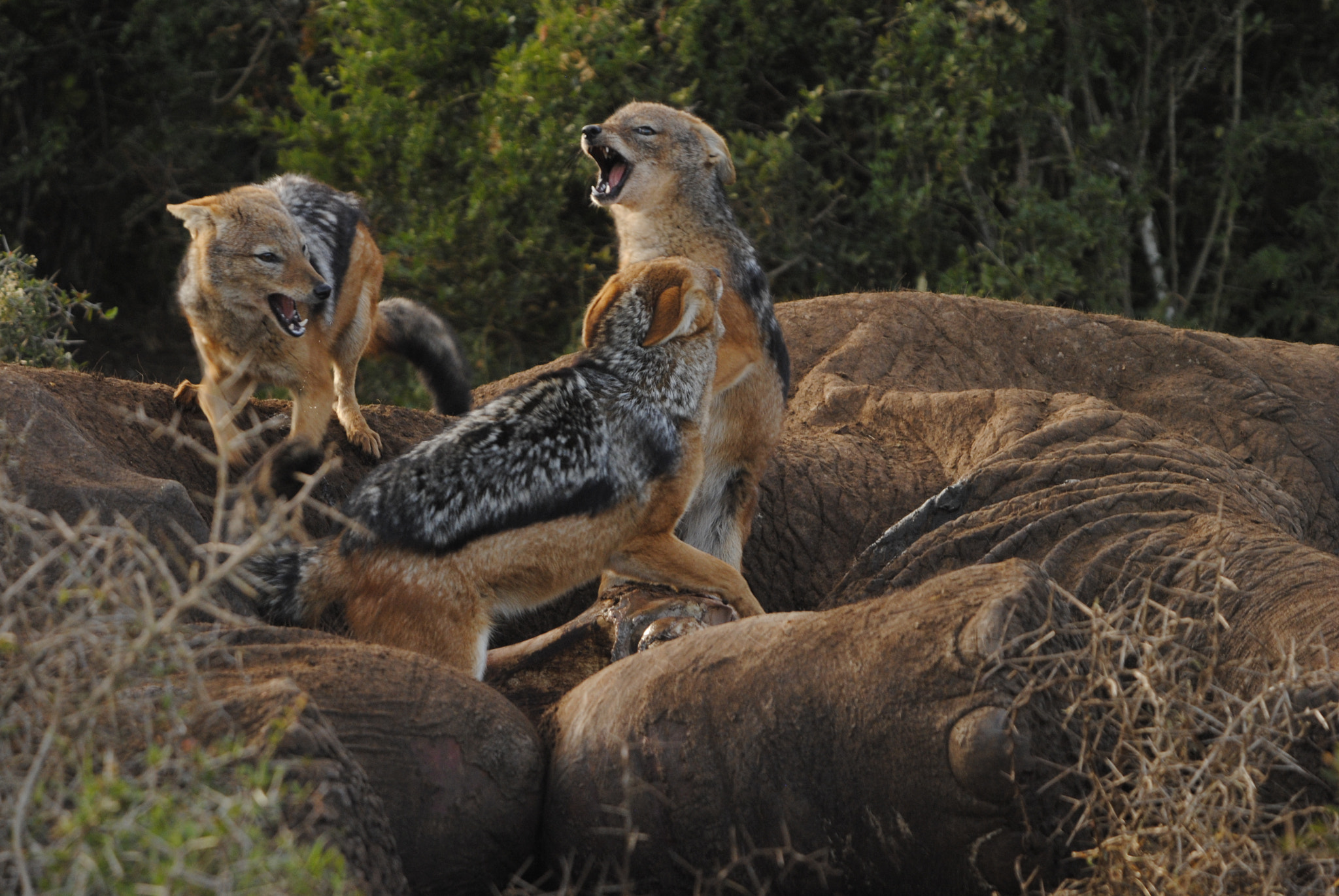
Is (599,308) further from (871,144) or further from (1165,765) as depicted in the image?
(871,144)

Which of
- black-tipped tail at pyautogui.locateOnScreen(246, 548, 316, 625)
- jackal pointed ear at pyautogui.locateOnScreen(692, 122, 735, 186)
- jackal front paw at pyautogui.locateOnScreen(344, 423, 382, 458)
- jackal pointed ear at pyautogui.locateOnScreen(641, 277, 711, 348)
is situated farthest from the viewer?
jackal pointed ear at pyautogui.locateOnScreen(692, 122, 735, 186)

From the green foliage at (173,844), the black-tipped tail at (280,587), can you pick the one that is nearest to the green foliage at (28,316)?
the black-tipped tail at (280,587)

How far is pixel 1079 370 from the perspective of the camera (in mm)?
7957

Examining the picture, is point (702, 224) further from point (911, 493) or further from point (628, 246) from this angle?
point (911, 493)

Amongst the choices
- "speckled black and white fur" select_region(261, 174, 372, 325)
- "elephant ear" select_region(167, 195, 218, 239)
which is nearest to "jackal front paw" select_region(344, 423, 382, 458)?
"speckled black and white fur" select_region(261, 174, 372, 325)

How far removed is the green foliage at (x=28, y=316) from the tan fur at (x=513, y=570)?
2762 mm

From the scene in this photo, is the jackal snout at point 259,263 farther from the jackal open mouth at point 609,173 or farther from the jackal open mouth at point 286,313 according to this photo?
the jackal open mouth at point 609,173

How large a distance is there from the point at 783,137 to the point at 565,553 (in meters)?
5.45

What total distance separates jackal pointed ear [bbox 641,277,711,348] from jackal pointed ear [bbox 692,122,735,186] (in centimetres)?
150

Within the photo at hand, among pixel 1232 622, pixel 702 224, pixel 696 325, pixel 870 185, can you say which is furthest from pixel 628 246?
pixel 870 185

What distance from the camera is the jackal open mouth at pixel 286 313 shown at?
5.90 meters

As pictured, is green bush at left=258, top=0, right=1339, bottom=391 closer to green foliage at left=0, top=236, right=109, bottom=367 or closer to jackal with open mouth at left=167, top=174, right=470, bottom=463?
green foliage at left=0, top=236, right=109, bottom=367

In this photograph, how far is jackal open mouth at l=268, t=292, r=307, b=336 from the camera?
5.90 meters

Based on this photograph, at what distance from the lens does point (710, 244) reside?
6633 millimetres
